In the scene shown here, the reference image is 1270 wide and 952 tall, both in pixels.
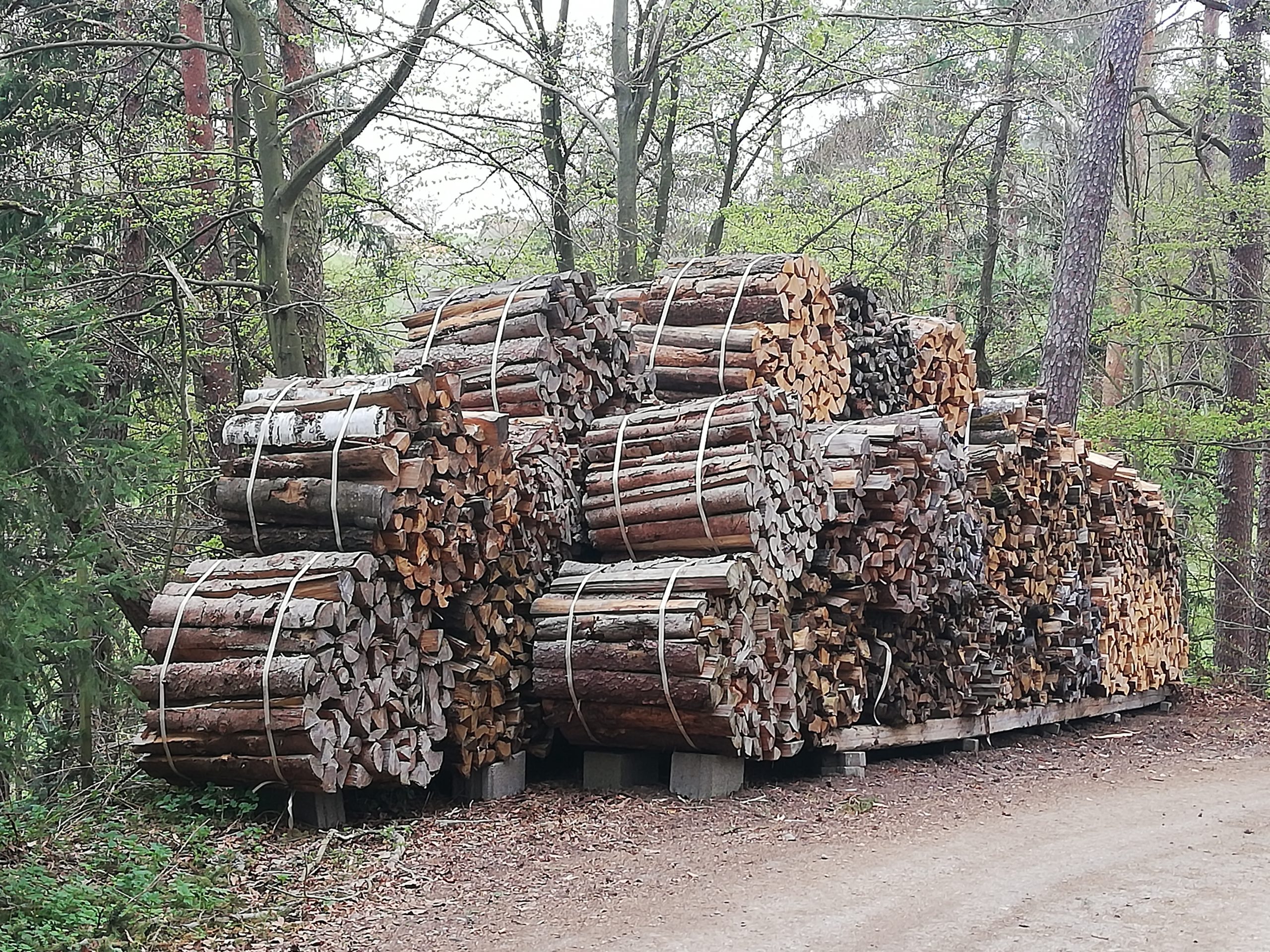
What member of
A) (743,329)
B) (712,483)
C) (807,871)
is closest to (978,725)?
(743,329)

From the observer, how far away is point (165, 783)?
6930 mm

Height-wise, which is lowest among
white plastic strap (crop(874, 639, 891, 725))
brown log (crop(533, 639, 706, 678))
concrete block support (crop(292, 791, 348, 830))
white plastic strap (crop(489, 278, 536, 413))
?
concrete block support (crop(292, 791, 348, 830))

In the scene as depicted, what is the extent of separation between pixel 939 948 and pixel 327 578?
3586mm

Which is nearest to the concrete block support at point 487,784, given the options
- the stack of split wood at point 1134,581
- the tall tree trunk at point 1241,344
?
the stack of split wood at point 1134,581

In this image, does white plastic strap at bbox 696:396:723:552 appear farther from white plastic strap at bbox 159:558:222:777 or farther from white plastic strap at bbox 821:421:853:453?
white plastic strap at bbox 159:558:222:777

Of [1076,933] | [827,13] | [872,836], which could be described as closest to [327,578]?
[872,836]

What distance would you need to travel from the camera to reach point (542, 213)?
15430 mm

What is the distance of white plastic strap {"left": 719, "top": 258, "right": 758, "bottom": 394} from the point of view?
9.20m

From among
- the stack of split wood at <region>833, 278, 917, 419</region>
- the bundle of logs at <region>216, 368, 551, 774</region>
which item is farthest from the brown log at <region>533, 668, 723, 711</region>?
the stack of split wood at <region>833, 278, 917, 419</region>

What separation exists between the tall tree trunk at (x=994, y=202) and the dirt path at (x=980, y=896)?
10.9 metres

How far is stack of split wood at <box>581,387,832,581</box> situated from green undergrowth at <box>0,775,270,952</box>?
9.35ft

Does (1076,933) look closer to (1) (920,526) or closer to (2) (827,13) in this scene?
(1) (920,526)

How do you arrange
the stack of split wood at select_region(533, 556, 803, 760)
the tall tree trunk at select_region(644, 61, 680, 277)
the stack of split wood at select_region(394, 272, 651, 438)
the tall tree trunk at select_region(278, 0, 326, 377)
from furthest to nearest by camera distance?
the tall tree trunk at select_region(644, 61, 680, 277) → the tall tree trunk at select_region(278, 0, 326, 377) → the stack of split wood at select_region(394, 272, 651, 438) → the stack of split wood at select_region(533, 556, 803, 760)

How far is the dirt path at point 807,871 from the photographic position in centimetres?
498
